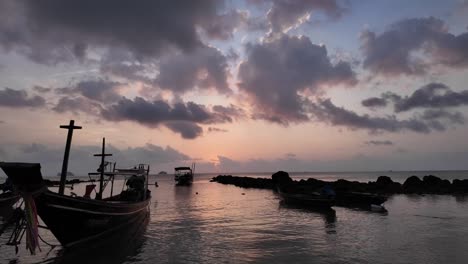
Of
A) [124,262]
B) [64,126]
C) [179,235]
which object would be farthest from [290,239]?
[64,126]

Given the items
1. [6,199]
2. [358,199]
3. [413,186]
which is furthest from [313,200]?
[413,186]

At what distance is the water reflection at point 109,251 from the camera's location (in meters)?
16.4

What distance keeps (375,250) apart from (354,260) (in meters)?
2.44

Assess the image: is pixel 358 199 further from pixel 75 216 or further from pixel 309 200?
pixel 75 216

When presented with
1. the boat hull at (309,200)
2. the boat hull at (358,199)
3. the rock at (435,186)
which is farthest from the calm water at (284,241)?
the rock at (435,186)

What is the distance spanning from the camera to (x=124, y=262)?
1614 cm

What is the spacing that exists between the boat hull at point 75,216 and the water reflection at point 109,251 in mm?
445

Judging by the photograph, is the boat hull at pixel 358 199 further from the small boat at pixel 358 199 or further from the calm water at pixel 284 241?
the calm water at pixel 284 241

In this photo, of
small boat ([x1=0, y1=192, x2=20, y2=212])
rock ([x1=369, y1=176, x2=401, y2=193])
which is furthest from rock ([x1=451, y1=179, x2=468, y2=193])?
small boat ([x1=0, y1=192, x2=20, y2=212])

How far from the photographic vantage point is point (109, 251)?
17969 mm

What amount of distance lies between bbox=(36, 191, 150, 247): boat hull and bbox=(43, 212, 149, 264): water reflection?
0.45 metres

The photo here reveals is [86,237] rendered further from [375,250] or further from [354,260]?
[375,250]

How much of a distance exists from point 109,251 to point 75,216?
2.40 m

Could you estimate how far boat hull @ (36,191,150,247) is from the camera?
16212mm
